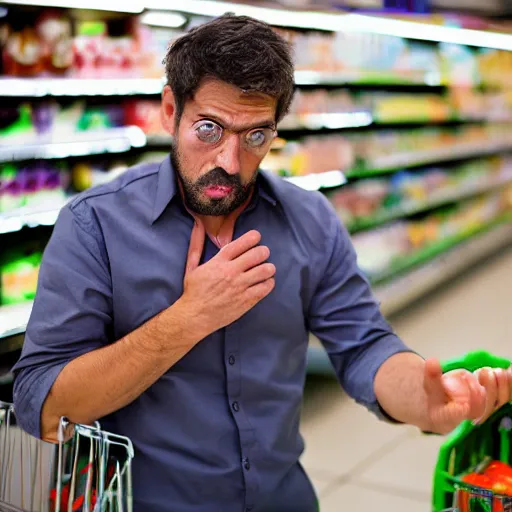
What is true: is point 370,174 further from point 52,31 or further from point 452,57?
point 52,31

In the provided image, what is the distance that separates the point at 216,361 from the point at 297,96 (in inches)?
136

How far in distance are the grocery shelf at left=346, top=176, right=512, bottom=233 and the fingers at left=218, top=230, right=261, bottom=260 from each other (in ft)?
13.4

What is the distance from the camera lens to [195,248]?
61.7 inches

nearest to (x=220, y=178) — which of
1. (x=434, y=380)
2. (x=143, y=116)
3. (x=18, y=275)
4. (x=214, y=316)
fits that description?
(x=214, y=316)

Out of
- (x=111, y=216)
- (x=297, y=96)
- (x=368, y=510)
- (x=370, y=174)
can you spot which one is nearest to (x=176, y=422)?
(x=111, y=216)

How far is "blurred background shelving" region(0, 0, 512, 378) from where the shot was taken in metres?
3.10

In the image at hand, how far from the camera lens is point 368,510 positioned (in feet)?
10.5

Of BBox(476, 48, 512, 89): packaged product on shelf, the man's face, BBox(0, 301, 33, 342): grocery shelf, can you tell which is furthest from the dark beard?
BBox(476, 48, 512, 89): packaged product on shelf

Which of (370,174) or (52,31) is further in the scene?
(370,174)

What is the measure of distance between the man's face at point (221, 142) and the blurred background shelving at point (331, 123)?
1.46 feet

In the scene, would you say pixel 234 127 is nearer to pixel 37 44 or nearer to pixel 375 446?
pixel 37 44

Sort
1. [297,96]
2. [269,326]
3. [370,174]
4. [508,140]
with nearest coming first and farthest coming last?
[269,326], [297,96], [370,174], [508,140]

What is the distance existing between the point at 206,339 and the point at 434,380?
1.54ft

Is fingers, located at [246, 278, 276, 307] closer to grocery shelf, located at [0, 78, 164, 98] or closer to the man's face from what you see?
the man's face
